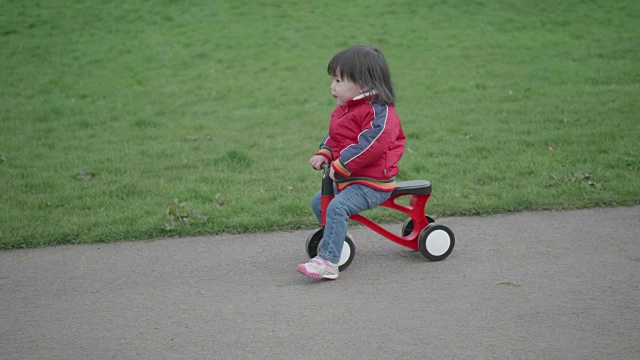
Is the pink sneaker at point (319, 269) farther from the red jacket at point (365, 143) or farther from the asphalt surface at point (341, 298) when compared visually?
the red jacket at point (365, 143)

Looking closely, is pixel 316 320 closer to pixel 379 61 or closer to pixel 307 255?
pixel 307 255

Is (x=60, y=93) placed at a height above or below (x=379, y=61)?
below

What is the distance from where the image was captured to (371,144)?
4.36 metres

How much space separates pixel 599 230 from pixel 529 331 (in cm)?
182

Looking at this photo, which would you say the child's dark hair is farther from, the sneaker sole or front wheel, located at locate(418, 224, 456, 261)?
the sneaker sole

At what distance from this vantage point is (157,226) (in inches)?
215

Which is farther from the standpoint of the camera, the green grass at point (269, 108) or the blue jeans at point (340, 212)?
the green grass at point (269, 108)

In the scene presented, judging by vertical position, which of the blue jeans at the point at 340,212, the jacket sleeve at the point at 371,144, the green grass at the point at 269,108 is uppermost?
the jacket sleeve at the point at 371,144

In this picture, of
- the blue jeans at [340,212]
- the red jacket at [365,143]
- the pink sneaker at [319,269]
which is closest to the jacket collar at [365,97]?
the red jacket at [365,143]

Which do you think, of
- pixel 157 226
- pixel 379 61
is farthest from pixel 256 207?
pixel 379 61

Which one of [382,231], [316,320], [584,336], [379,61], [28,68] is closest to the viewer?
[584,336]

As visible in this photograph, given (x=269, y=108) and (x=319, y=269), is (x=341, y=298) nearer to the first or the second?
(x=319, y=269)

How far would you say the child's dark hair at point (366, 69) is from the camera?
4402 mm

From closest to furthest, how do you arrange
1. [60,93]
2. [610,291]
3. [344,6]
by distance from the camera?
[610,291]
[60,93]
[344,6]
